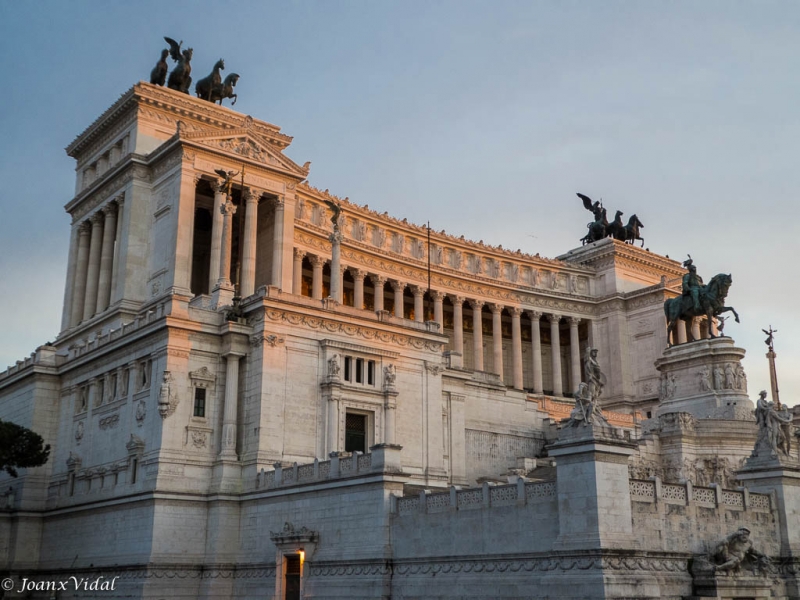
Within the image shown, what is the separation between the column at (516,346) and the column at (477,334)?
12.3 feet

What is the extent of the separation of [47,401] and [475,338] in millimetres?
48126

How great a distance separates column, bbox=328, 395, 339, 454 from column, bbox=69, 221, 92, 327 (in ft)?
119

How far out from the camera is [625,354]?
103 m

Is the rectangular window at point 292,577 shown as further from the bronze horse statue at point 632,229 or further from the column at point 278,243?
the bronze horse statue at point 632,229

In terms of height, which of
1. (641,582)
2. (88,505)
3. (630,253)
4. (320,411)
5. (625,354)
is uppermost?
(630,253)

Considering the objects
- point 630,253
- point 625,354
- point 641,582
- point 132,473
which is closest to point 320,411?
point 132,473

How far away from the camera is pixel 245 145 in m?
74.8

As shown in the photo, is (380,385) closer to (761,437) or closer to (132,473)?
(132,473)

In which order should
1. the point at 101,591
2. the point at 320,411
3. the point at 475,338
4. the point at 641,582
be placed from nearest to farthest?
1. the point at 641,582
2. the point at 101,591
3. the point at 320,411
4. the point at 475,338

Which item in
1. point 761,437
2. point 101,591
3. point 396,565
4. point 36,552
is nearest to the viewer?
point 396,565

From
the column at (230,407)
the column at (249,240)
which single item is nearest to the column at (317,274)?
the column at (249,240)

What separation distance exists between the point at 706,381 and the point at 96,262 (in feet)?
169

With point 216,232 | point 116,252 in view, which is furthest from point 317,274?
point 116,252

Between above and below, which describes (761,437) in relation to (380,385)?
below
